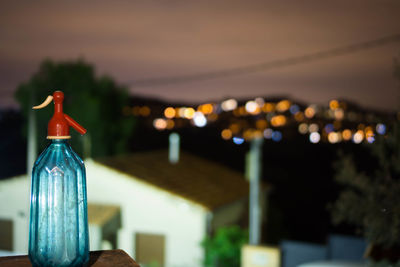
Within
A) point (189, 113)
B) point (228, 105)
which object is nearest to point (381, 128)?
point (189, 113)

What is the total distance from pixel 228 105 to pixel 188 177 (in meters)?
3.58

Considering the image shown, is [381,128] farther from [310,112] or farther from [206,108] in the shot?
[310,112]

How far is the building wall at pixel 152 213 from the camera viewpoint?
11891mm

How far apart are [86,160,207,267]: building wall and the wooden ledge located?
411 inches

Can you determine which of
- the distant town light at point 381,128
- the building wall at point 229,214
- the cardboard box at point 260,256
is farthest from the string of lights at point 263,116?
the distant town light at point 381,128

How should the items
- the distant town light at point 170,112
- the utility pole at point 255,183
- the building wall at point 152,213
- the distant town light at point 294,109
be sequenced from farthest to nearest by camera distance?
the distant town light at point 294,109 < the distant town light at point 170,112 < the building wall at point 152,213 < the utility pole at point 255,183

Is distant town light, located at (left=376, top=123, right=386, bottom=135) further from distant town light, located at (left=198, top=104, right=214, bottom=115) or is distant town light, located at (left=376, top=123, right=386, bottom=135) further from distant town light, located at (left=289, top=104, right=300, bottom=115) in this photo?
distant town light, located at (left=289, top=104, right=300, bottom=115)

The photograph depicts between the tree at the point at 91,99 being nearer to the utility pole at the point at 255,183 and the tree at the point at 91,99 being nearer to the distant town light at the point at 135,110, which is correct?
the distant town light at the point at 135,110

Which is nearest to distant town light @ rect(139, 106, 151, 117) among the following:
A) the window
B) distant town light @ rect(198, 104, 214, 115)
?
distant town light @ rect(198, 104, 214, 115)

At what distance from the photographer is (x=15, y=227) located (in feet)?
42.8

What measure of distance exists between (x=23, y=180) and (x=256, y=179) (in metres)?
6.73

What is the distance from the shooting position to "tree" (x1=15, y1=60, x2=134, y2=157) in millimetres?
23234

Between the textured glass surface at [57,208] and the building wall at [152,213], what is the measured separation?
10633mm

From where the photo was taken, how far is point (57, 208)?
49.6 inches
